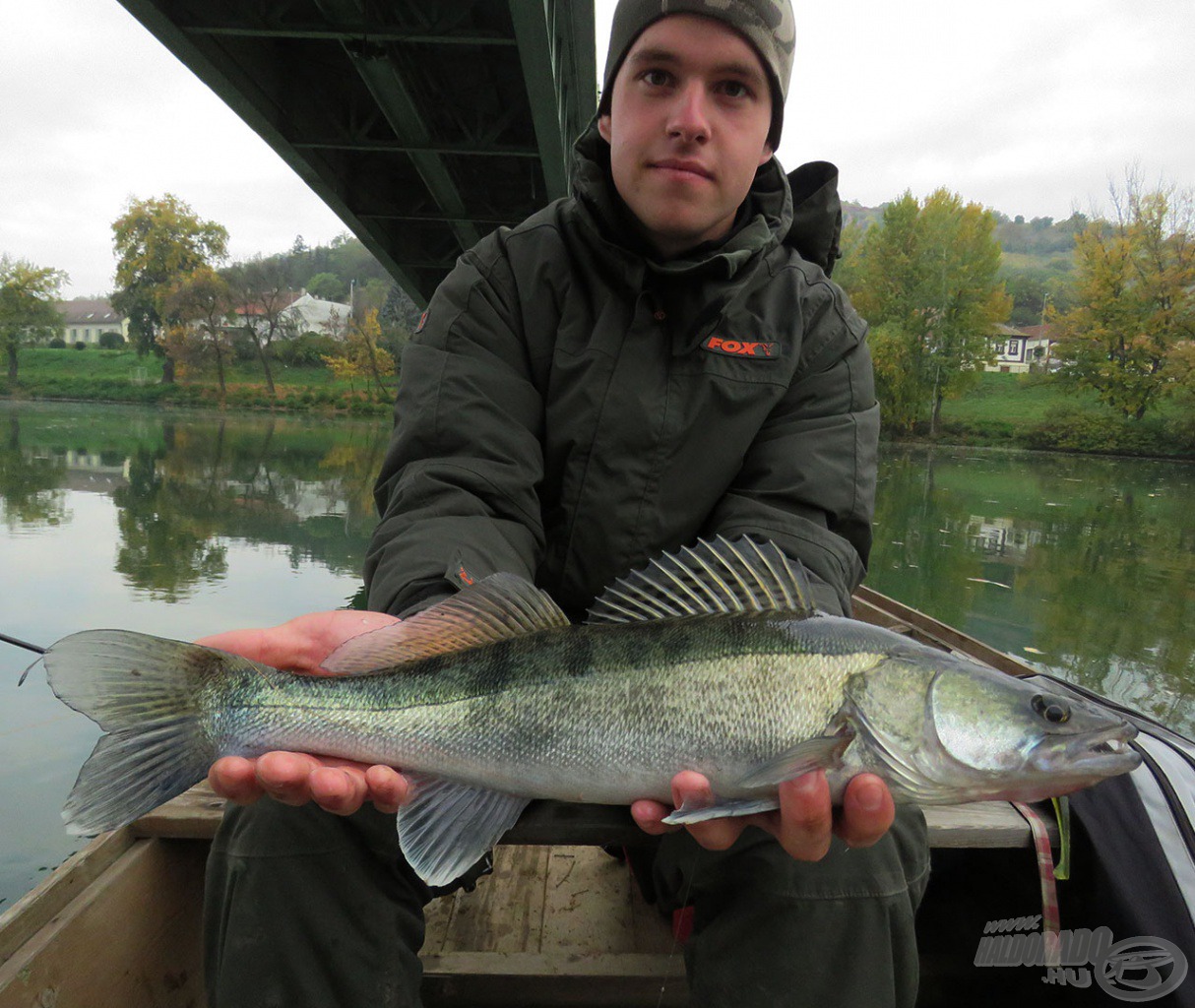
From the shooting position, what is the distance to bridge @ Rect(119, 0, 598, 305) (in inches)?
328

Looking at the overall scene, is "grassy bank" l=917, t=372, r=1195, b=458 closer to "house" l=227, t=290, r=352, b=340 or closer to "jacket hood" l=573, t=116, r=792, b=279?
"jacket hood" l=573, t=116, r=792, b=279

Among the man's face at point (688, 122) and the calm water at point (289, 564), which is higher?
the man's face at point (688, 122)

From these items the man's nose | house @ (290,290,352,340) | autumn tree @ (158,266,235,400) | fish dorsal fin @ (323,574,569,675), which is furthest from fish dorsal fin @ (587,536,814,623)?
house @ (290,290,352,340)

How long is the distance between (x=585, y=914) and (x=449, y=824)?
140 cm

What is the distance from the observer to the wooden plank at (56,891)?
1.76 meters

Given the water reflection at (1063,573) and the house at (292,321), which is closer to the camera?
the water reflection at (1063,573)

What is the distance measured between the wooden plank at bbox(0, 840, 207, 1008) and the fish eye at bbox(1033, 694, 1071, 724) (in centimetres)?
209

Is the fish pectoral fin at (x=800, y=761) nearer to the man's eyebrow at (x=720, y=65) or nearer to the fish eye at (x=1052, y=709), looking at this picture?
the fish eye at (x=1052, y=709)

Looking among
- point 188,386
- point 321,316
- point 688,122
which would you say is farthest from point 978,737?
point 321,316

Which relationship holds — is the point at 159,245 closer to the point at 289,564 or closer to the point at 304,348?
the point at 304,348

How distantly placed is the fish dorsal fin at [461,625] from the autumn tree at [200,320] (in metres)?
50.8

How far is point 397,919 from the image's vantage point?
1.80 m

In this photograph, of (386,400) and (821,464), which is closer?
(821,464)

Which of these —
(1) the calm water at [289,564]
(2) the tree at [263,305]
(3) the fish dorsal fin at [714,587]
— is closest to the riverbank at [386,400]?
(2) the tree at [263,305]
